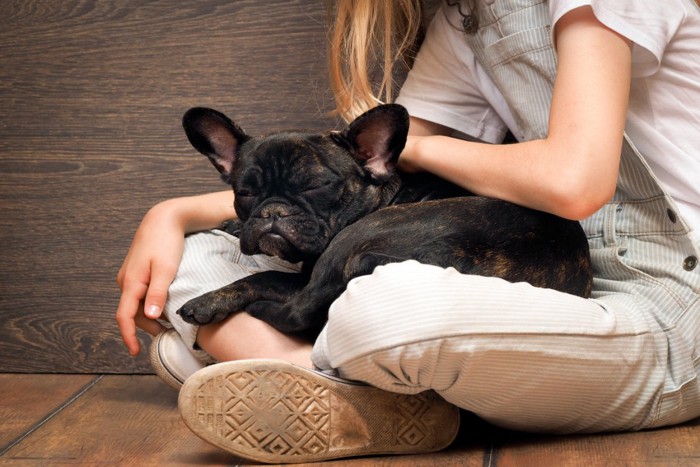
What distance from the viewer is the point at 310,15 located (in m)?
2.19

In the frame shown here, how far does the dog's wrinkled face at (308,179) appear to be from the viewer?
5.46 ft

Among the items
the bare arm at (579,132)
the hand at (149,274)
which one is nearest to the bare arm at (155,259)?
the hand at (149,274)

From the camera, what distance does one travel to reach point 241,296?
5.42ft

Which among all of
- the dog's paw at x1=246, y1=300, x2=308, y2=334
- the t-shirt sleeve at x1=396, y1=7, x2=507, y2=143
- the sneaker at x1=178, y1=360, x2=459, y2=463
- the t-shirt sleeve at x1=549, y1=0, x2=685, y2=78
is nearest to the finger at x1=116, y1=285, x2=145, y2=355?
the dog's paw at x1=246, y1=300, x2=308, y2=334

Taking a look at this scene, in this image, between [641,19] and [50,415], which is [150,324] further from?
[641,19]

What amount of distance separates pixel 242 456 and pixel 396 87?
105 centimetres

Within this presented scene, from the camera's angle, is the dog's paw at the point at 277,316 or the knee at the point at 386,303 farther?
the dog's paw at the point at 277,316

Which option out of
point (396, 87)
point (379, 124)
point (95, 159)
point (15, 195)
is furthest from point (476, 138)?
point (15, 195)

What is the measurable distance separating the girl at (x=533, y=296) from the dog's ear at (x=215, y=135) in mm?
158

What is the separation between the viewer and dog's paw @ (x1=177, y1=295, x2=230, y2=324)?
1631 millimetres

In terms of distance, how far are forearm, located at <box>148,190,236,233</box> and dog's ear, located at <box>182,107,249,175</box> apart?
0.40 feet

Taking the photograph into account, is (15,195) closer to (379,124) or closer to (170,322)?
(170,322)

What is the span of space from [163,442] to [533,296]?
693mm

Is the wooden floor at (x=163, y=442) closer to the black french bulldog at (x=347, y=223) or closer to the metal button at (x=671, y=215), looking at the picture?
the black french bulldog at (x=347, y=223)
